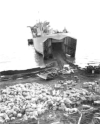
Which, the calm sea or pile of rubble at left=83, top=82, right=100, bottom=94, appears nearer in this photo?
pile of rubble at left=83, top=82, right=100, bottom=94

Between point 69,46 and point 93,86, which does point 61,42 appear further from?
point 93,86

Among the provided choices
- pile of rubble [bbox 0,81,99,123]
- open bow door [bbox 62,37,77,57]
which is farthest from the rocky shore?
open bow door [bbox 62,37,77,57]

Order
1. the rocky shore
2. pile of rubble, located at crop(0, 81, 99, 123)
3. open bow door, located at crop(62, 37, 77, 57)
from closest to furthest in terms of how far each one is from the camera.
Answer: the rocky shore < pile of rubble, located at crop(0, 81, 99, 123) < open bow door, located at crop(62, 37, 77, 57)

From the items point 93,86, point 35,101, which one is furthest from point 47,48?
point 35,101

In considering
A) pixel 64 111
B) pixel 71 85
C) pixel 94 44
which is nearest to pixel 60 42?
pixel 94 44

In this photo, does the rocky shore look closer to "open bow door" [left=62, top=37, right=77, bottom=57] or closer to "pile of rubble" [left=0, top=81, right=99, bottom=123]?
"pile of rubble" [left=0, top=81, right=99, bottom=123]

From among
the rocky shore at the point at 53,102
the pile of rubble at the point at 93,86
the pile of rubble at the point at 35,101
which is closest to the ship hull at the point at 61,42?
the rocky shore at the point at 53,102

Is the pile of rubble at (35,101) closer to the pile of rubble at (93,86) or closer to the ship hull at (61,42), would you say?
the pile of rubble at (93,86)

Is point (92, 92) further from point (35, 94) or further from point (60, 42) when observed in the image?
point (60, 42)

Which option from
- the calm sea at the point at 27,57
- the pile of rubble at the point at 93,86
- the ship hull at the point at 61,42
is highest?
the ship hull at the point at 61,42
